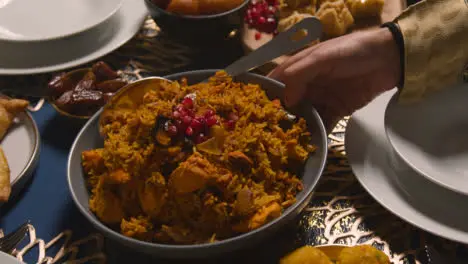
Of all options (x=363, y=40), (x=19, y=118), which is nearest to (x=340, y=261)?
(x=363, y=40)

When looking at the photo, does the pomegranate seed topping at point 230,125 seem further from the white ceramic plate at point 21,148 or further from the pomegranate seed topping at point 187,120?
the white ceramic plate at point 21,148

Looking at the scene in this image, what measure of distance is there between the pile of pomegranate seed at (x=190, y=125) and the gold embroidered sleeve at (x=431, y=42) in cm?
51

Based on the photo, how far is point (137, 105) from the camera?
1.12m

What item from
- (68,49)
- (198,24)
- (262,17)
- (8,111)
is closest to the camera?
(8,111)

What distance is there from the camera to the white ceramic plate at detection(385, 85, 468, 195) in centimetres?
→ 107

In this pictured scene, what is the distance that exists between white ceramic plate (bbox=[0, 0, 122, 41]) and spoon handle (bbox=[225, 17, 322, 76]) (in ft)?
1.91

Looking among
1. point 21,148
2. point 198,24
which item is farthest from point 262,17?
point 21,148

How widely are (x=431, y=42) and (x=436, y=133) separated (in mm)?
222

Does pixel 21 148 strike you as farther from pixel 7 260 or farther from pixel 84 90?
pixel 7 260

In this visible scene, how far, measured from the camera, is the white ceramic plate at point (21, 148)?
1134mm

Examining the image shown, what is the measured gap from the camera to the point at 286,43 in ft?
3.73

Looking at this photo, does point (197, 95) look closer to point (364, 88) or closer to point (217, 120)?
point (217, 120)

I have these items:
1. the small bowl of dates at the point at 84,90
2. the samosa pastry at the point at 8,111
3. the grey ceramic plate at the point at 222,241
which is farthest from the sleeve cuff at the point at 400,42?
the samosa pastry at the point at 8,111

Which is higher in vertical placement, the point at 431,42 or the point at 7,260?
the point at 431,42
